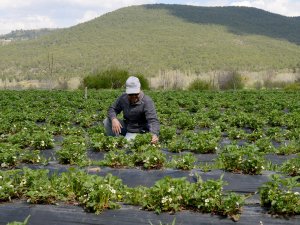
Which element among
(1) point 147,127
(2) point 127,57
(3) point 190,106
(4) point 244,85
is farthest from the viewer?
(2) point 127,57

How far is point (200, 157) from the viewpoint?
9.33 m

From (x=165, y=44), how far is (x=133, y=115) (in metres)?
78.3

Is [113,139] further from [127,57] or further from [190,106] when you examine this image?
[127,57]

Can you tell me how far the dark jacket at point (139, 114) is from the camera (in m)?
9.45

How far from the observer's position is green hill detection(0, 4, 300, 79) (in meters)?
78.9

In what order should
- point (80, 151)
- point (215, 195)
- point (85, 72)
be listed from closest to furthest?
point (215, 195) → point (80, 151) → point (85, 72)

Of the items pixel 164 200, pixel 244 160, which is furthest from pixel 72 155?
pixel 164 200

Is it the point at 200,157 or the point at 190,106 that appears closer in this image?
the point at 200,157

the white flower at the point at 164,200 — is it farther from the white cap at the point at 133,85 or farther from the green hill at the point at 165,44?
the green hill at the point at 165,44

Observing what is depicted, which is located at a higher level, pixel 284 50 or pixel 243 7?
pixel 243 7

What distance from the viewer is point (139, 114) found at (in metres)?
9.73

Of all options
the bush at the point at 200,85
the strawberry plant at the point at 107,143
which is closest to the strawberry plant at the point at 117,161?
the strawberry plant at the point at 107,143

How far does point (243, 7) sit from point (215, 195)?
111224 mm

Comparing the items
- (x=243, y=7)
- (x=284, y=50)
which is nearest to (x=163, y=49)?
(x=284, y=50)
